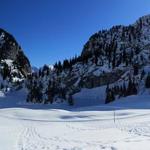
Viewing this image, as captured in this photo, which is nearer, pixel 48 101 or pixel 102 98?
pixel 102 98

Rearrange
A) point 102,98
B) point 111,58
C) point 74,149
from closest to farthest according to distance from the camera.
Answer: point 74,149
point 102,98
point 111,58

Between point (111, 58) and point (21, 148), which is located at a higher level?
point (111, 58)

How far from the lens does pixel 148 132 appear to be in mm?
25453

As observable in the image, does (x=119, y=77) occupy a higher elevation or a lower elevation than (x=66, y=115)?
higher

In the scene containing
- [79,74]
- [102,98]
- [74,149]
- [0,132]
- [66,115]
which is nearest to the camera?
[74,149]

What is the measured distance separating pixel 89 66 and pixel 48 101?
42.2m

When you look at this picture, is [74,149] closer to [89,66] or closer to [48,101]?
[48,101]

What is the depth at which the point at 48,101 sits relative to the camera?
16162 centimetres

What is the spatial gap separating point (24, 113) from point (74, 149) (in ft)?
88.4

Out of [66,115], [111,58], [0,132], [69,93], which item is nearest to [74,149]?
[0,132]

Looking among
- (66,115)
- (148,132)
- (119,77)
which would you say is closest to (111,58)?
(119,77)

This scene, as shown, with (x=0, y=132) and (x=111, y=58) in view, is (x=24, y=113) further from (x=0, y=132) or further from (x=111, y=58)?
(x=111, y=58)

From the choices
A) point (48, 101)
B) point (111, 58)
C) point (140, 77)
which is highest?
point (111, 58)

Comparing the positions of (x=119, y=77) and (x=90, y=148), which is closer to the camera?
(x=90, y=148)
